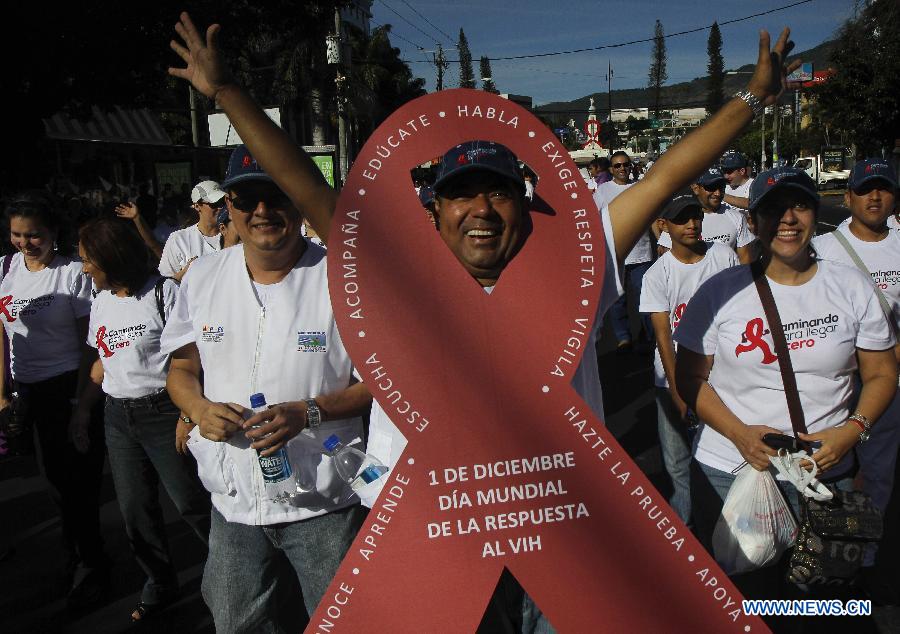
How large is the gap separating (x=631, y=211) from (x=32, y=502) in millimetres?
5258

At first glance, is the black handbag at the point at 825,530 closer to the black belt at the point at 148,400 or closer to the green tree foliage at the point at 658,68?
the black belt at the point at 148,400

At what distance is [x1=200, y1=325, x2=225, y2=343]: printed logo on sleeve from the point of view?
2.62m

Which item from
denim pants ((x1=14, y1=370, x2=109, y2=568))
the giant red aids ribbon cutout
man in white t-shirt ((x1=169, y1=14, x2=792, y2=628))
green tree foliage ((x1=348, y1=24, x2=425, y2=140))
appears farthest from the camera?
green tree foliage ((x1=348, y1=24, x2=425, y2=140))

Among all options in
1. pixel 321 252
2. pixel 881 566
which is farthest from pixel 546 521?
pixel 881 566

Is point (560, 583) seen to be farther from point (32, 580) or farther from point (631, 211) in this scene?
point (32, 580)

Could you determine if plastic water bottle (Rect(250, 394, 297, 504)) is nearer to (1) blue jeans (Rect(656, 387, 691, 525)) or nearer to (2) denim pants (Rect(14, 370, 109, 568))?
(2) denim pants (Rect(14, 370, 109, 568))

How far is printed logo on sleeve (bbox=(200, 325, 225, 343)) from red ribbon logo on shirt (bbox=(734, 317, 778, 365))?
5.96 ft

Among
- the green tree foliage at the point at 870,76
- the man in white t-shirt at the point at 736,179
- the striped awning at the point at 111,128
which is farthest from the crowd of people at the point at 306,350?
the green tree foliage at the point at 870,76

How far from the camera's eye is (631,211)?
2162 mm

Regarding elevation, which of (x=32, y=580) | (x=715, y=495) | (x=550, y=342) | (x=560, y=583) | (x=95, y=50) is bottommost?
(x=32, y=580)

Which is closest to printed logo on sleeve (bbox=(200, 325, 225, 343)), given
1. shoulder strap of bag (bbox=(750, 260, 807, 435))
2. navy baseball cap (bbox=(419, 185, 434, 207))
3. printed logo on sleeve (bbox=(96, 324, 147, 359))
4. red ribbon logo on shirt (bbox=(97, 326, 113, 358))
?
navy baseball cap (bbox=(419, 185, 434, 207))

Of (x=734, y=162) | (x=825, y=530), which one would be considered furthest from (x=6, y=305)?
(x=734, y=162)

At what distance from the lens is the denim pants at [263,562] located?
260cm

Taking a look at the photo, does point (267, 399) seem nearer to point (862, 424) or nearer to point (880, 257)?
point (862, 424)
